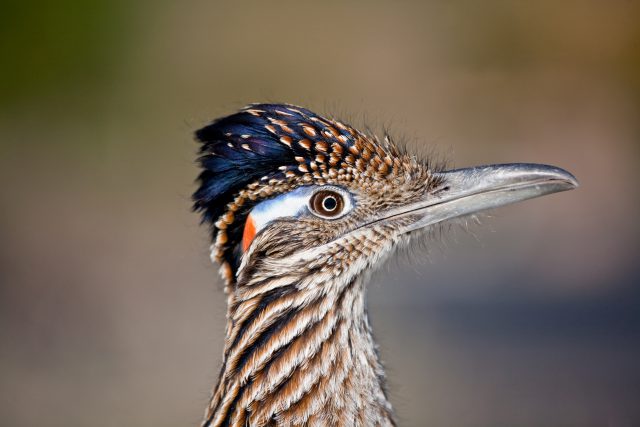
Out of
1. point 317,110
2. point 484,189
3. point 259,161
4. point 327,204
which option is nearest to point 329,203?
point 327,204

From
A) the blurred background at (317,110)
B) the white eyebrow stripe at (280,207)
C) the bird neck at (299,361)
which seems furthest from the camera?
the blurred background at (317,110)

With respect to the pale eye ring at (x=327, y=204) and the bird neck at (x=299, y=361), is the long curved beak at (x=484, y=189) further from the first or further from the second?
the bird neck at (x=299, y=361)

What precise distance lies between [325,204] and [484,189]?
2.07 feet

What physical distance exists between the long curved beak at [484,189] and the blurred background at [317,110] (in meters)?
4.95

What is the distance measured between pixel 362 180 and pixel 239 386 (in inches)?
36.7

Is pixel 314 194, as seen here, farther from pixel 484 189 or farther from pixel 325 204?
pixel 484 189

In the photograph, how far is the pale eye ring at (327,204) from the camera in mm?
3803

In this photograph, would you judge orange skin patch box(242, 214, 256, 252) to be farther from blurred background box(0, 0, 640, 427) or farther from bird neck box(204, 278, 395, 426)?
blurred background box(0, 0, 640, 427)

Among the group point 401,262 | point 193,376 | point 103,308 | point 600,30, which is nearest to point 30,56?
point 103,308

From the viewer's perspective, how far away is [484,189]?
3.84 m

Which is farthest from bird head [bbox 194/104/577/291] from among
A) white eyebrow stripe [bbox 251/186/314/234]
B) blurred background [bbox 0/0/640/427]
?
blurred background [bbox 0/0/640/427]

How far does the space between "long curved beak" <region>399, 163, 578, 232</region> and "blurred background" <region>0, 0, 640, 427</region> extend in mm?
4954

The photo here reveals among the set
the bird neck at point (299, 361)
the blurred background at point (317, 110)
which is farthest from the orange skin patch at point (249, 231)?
the blurred background at point (317, 110)

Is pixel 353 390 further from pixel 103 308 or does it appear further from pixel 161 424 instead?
pixel 103 308
